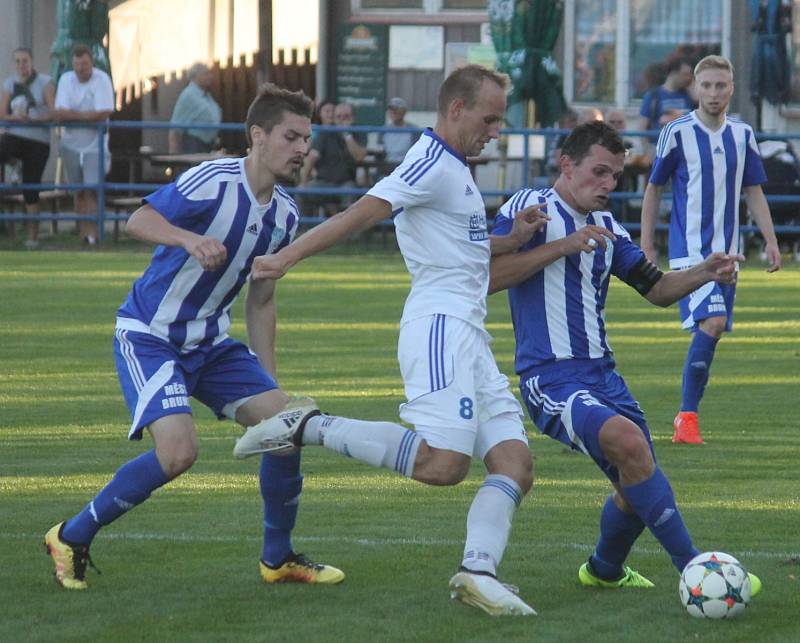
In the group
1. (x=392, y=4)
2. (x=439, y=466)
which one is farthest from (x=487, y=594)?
(x=392, y=4)

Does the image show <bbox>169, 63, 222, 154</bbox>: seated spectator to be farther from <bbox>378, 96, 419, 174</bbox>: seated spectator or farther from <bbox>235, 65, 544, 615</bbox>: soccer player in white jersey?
<bbox>235, 65, 544, 615</bbox>: soccer player in white jersey

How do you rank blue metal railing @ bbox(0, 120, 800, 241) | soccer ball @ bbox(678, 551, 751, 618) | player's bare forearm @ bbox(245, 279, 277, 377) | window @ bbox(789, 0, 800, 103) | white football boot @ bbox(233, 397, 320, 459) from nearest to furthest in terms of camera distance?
soccer ball @ bbox(678, 551, 751, 618), white football boot @ bbox(233, 397, 320, 459), player's bare forearm @ bbox(245, 279, 277, 377), blue metal railing @ bbox(0, 120, 800, 241), window @ bbox(789, 0, 800, 103)

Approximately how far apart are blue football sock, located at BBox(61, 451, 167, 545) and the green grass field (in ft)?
0.73

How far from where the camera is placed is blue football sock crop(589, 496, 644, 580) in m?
6.22

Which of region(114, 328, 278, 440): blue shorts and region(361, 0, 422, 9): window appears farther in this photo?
region(361, 0, 422, 9): window

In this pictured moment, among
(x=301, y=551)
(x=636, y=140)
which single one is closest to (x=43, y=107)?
(x=636, y=140)

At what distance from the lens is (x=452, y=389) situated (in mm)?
5883

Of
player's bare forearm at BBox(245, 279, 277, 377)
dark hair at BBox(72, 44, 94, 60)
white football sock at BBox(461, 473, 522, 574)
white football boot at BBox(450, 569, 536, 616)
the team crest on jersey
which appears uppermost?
dark hair at BBox(72, 44, 94, 60)

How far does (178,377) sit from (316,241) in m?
0.93

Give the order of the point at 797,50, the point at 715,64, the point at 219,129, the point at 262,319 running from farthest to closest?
the point at 797,50 → the point at 219,129 → the point at 715,64 → the point at 262,319

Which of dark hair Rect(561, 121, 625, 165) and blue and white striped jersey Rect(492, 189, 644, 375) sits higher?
dark hair Rect(561, 121, 625, 165)

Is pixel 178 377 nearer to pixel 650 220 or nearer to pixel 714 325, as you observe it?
pixel 650 220

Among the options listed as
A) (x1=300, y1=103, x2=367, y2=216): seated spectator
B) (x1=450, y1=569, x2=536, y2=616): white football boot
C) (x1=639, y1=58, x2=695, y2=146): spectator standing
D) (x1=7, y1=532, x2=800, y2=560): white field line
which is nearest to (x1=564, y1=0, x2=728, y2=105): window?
(x1=639, y1=58, x2=695, y2=146): spectator standing

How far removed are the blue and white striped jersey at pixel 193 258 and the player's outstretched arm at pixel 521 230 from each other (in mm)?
808
